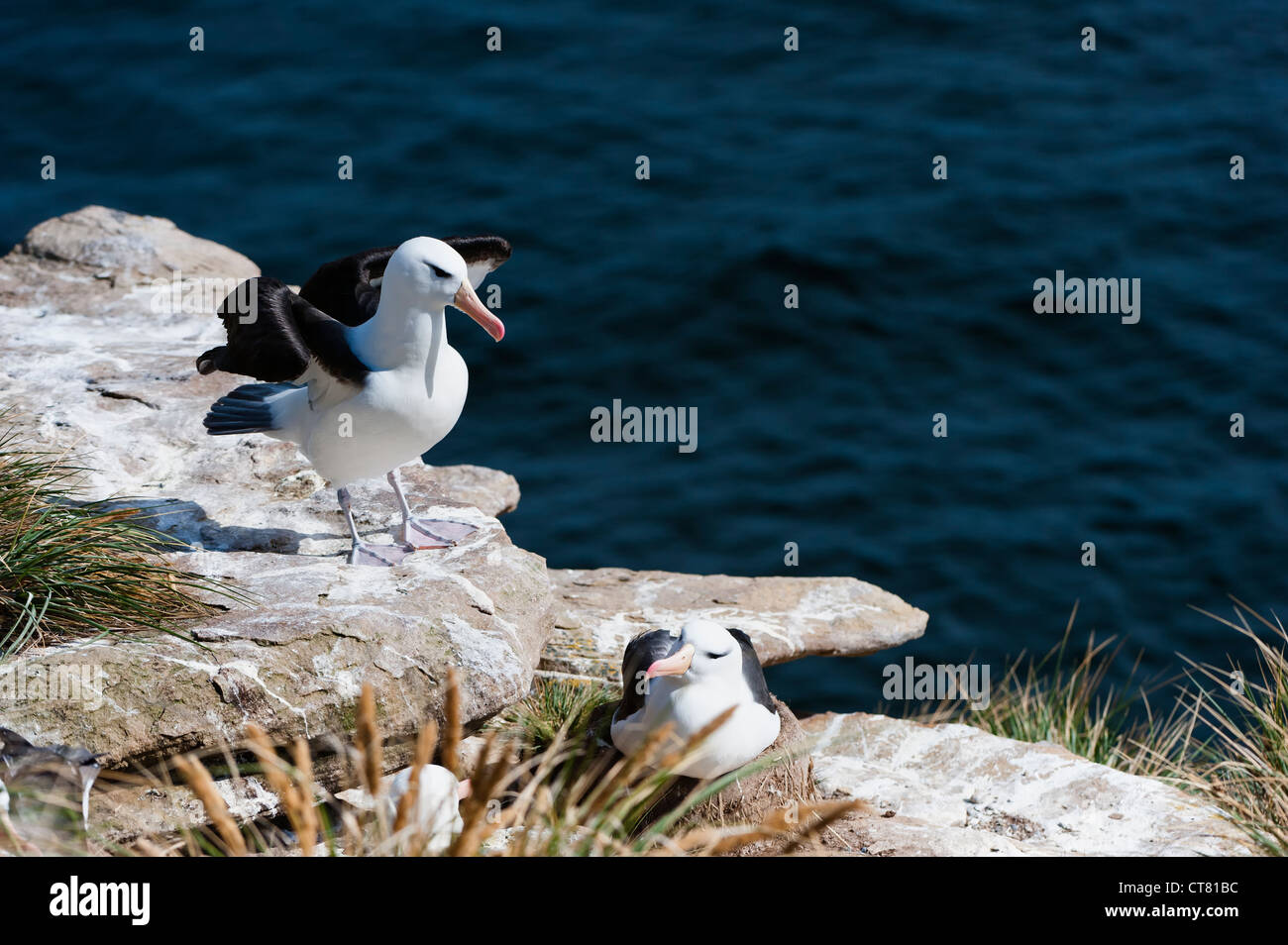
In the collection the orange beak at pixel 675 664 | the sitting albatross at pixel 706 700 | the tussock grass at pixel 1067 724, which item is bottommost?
the tussock grass at pixel 1067 724

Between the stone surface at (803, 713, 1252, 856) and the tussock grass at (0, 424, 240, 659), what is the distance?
3085 mm

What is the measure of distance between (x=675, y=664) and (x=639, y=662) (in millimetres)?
597

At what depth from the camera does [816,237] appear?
1480cm

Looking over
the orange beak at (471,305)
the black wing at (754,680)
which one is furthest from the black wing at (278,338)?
the black wing at (754,680)

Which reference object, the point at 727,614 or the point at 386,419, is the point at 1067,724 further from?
the point at 386,419

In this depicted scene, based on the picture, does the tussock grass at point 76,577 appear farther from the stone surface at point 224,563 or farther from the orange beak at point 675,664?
the orange beak at point 675,664

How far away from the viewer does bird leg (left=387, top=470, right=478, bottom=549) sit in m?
6.70

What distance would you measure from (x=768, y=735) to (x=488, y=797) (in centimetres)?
306

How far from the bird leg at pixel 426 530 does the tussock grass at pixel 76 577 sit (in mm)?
1000

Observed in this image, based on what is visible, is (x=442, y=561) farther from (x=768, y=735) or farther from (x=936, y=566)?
(x=936, y=566)

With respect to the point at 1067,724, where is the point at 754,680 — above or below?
above

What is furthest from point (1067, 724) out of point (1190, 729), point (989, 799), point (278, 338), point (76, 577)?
point (76, 577)

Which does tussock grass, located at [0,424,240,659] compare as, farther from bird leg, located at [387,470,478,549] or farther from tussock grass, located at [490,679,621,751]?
tussock grass, located at [490,679,621,751]

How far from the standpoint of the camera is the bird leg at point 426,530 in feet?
22.0
